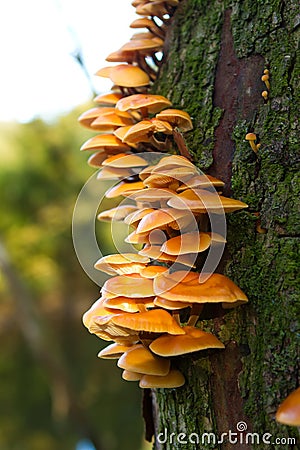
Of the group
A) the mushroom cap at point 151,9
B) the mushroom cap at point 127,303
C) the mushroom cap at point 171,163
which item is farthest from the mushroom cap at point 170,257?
the mushroom cap at point 151,9

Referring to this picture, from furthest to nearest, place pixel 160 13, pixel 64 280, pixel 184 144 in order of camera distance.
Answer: pixel 64 280
pixel 160 13
pixel 184 144

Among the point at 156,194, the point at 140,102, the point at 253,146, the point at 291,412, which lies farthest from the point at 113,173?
the point at 291,412

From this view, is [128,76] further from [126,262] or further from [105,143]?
[126,262]

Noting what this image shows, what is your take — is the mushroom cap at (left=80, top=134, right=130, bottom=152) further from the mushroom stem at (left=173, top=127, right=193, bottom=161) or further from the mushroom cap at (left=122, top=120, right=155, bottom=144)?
the mushroom stem at (left=173, top=127, right=193, bottom=161)

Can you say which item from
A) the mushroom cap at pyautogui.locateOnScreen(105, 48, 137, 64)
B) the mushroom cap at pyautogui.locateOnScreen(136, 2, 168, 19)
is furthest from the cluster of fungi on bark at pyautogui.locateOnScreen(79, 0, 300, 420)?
the mushroom cap at pyautogui.locateOnScreen(136, 2, 168, 19)

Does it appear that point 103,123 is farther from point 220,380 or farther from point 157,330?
point 220,380

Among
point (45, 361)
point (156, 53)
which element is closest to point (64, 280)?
point (45, 361)

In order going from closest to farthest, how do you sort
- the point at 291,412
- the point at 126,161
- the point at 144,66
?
the point at 291,412, the point at 126,161, the point at 144,66
